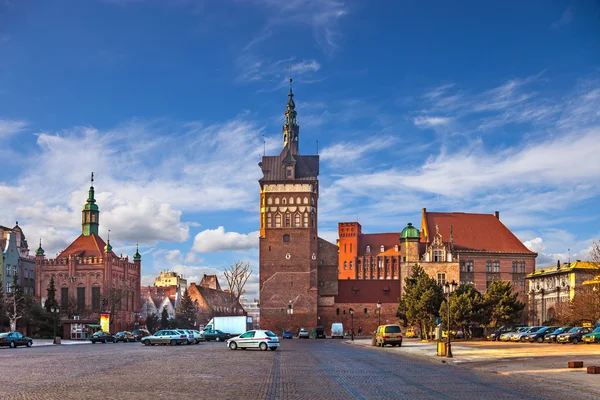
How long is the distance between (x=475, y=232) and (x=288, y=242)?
2679 cm

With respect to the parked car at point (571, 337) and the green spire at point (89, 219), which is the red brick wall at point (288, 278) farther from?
the parked car at point (571, 337)

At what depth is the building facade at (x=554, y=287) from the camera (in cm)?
8212

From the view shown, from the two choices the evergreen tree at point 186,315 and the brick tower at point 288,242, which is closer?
the brick tower at point 288,242

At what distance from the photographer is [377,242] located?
5463 inches

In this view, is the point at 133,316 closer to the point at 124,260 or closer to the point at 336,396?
the point at 124,260

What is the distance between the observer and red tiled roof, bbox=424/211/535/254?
10291 centimetres

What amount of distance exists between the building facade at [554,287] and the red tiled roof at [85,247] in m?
63.5

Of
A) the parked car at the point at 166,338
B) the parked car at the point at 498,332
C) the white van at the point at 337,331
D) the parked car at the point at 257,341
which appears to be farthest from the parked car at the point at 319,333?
the parked car at the point at 257,341

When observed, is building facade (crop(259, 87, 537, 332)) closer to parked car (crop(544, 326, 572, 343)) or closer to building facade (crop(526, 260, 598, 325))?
building facade (crop(526, 260, 598, 325))

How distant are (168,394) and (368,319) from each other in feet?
283

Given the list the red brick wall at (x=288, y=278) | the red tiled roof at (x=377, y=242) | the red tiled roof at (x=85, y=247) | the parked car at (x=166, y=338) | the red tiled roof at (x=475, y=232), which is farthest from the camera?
the red tiled roof at (x=377, y=242)

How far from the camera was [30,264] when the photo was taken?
11562 cm

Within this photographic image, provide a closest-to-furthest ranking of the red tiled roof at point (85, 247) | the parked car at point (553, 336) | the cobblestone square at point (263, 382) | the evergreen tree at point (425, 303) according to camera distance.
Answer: the cobblestone square at point (263, 382), the parked car at point (553, 336), the evergreen tree at point (425, 303), the red tiled roof at point (85, 247)

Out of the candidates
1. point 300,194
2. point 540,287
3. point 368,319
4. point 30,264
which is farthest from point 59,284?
point 540,287
